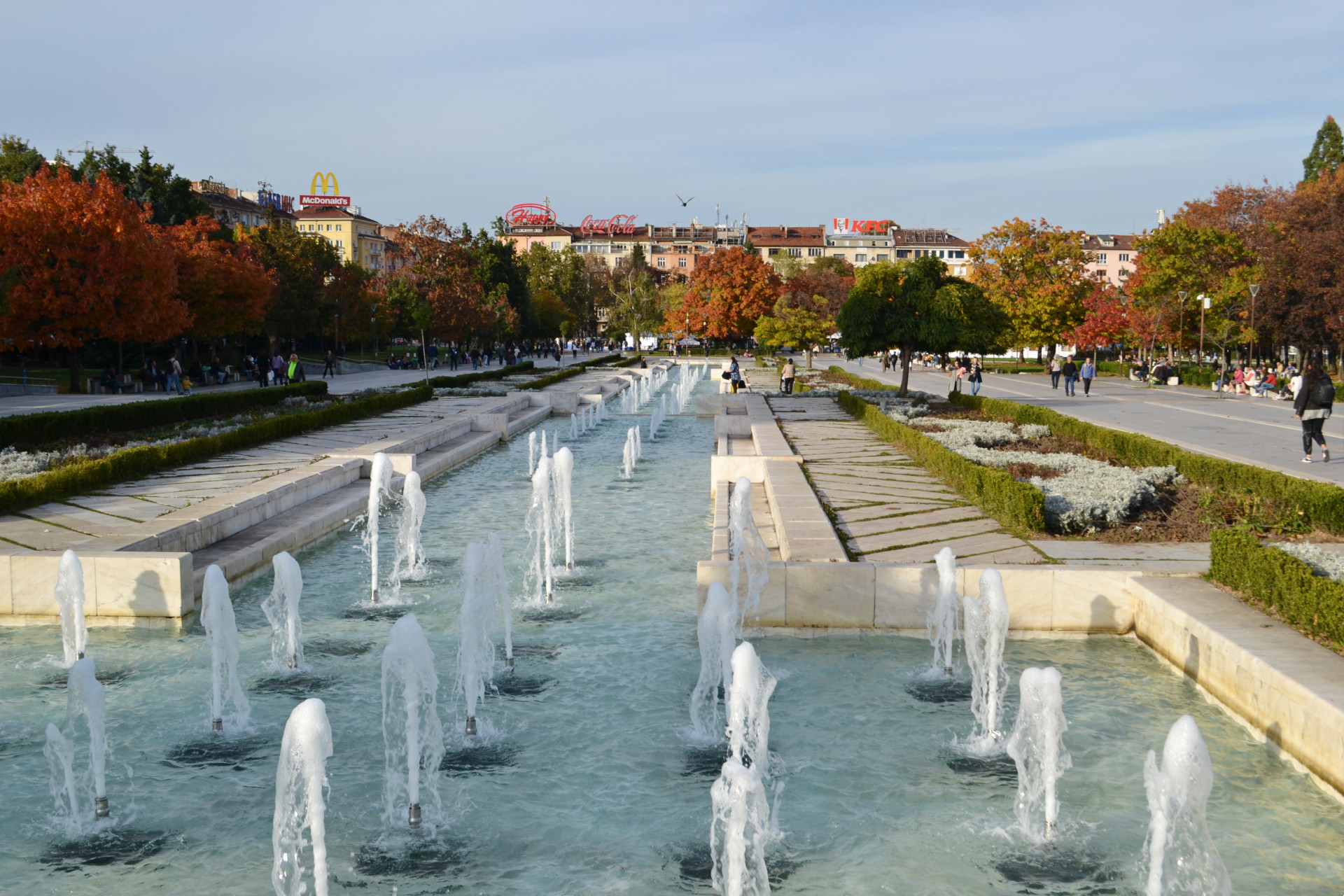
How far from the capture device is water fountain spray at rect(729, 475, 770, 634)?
7.74 meters

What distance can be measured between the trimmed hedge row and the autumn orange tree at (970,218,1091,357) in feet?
114

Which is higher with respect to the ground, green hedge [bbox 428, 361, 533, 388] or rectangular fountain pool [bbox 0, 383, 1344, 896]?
green hedge [bbox 428, 361, 533, 388]

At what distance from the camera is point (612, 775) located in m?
5.64

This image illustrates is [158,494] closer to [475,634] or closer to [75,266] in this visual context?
[475,634]

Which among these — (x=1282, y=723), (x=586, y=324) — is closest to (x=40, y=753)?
(x=1282, y=723)

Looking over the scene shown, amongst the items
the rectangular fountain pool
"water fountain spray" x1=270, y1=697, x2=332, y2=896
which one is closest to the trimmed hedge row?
the rectangular fountain pool

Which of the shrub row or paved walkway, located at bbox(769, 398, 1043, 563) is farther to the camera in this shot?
the shrub row

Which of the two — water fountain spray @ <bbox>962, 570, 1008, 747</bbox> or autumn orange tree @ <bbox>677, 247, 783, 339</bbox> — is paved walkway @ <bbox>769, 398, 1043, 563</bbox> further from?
autumn orange tree @ <bbox>677, 247, 783, 339</bbox>

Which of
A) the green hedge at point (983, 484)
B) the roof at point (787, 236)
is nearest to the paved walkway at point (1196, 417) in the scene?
the green hedge at point (983, 484)

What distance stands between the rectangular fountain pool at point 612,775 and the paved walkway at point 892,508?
1.33m

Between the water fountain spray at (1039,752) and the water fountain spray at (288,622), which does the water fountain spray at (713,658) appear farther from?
the water fountain spray at (288,622)

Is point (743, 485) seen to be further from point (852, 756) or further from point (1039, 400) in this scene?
point (1039, 400)

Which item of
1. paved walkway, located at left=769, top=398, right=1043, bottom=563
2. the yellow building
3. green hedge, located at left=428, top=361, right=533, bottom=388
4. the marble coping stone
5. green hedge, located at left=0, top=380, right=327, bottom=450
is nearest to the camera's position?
the marble coping stone

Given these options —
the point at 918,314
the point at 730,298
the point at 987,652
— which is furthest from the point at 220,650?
the point at 730,298
